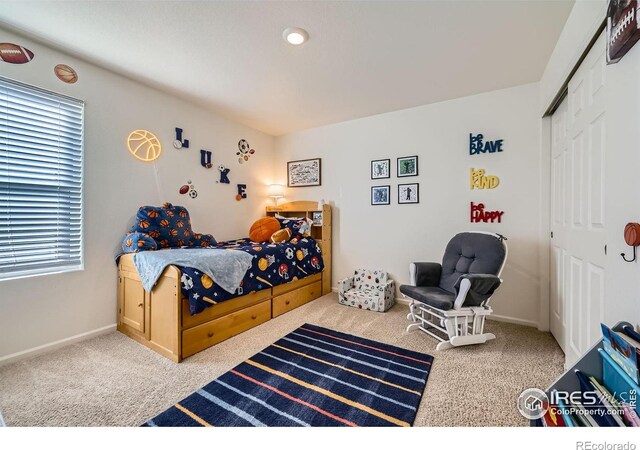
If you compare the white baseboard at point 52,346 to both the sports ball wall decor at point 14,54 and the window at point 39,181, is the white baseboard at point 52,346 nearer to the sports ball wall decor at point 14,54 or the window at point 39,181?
the window at point 39,181

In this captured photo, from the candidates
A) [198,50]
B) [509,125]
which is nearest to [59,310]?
[198,50]

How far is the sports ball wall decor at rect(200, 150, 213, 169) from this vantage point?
3.21m

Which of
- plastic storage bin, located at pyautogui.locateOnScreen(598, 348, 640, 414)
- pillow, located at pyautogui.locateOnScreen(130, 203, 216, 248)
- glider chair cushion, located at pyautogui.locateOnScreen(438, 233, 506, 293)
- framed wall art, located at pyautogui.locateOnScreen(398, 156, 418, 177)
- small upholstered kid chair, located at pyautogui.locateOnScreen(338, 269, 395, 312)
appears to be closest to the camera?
plastic storage bin, located at pyautogui.locateOnScreen(598, 348, 640, 414)

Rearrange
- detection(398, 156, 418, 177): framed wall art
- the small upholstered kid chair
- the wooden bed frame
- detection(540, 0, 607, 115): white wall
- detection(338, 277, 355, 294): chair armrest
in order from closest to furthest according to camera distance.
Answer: detection(540, 0, 607, 115): white wall, the wooden bed frame, the small upholstered kid chair, detection(398, 156, 418, 177): framed wall art, detection(338, 277, 355, 294): chair armrest

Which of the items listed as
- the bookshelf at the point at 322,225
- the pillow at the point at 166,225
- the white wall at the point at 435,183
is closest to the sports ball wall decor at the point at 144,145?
the pillow at the point at 166,225

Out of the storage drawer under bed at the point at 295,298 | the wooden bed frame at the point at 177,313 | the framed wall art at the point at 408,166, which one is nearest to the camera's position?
the wooden bed frame at the point at 177,313

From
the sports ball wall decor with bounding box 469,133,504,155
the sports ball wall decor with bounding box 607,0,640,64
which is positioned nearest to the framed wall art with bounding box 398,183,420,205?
the sports ball wall decor with bounding box 469,133,504,155

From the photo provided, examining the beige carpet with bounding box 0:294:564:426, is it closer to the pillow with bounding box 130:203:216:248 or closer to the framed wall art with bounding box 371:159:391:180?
the pillow with bounding box 130:203:216:248

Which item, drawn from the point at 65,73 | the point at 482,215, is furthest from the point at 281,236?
the point at 65,73

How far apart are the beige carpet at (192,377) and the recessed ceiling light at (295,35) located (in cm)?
240

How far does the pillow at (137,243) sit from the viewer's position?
2354 mm

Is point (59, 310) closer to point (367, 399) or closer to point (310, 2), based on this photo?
point (367, 399)

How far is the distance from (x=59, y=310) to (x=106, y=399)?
3.70ft

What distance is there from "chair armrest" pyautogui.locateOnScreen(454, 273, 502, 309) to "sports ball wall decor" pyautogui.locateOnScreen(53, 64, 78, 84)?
3.64 m
